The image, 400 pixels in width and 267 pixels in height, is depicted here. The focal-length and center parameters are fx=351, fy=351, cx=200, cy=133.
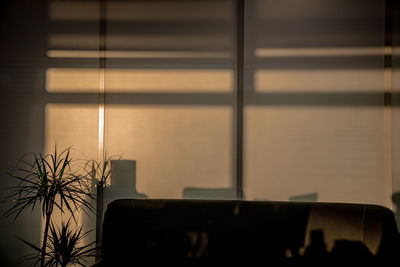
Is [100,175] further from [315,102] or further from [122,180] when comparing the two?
[315,102]

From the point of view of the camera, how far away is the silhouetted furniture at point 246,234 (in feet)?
6.88

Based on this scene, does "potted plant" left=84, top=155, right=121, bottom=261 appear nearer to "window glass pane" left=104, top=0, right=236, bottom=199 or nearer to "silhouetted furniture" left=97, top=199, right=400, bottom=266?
"window glass pane" left=104, top=0, right=236, bottom=199

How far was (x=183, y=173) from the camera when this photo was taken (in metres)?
3.04

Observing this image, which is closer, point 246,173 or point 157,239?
point 157,239

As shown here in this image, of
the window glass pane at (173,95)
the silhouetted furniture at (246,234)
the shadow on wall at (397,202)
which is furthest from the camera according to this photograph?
the window glass pane at (173,95)

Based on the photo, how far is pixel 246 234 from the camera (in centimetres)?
221

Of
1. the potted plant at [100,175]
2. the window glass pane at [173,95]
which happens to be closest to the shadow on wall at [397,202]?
the window glass pane at [173,95]

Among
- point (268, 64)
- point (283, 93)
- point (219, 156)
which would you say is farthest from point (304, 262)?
point (268, 64)

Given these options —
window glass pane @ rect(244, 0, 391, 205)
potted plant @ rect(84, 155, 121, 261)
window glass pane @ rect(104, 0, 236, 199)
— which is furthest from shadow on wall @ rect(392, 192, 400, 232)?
potted plant @ rect(84, 155, 121, 261)

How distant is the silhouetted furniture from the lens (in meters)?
2.10

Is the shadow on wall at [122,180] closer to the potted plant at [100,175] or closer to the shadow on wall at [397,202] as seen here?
the potted plant at [100,175]

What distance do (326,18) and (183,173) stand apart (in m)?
1.81

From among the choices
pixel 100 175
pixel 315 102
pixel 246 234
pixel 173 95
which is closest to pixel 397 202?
pixel 315 102

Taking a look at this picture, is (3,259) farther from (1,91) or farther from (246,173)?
(246,173)
